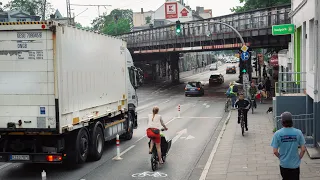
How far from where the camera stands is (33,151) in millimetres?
11305

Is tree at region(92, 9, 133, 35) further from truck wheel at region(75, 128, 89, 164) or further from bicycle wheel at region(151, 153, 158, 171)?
bicycle wheel at region(151, 153, 158, 171)

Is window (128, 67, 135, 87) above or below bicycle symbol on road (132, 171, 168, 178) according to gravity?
above

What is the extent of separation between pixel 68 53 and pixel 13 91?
66.4 inches

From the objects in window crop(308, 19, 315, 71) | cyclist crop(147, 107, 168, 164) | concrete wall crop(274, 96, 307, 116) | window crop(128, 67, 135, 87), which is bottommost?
cyclist crop(147, 107, 168, 164)

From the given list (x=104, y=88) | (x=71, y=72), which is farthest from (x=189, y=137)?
(x=71, y=72)

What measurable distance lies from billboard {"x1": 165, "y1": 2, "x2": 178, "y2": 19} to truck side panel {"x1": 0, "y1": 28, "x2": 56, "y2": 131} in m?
106

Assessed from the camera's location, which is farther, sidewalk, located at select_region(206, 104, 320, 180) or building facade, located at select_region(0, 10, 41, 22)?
building facade, located at select_region(0, 10, 41, 22)

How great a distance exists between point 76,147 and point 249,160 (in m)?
4.82

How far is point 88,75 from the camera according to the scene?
12969mm

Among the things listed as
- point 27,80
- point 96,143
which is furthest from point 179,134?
point 27,80

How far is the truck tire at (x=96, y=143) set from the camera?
13102 millimetres

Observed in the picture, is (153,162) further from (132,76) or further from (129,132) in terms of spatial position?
(132,76)

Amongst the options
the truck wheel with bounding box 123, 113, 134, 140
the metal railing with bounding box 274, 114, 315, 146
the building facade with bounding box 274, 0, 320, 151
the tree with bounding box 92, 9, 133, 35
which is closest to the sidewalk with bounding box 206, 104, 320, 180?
the metal railing with bounding box 274, 114, 315, 146

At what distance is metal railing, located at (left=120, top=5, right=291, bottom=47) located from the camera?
4138 centimetres
